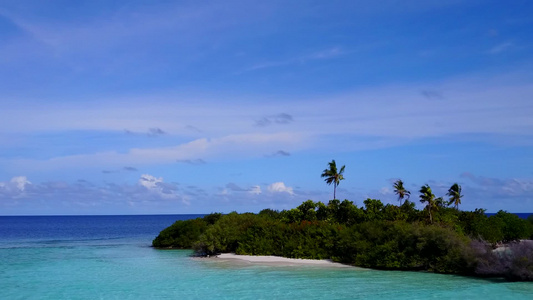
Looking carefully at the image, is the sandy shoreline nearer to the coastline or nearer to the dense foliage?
the coastline

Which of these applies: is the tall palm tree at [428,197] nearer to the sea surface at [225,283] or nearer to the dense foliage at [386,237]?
the dense foliage at [386,237]

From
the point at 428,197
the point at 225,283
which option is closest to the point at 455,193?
the point at 428,197

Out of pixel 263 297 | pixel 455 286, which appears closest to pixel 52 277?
pixel 263 297

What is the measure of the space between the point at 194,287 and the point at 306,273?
8.55m

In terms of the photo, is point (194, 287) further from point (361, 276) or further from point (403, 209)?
point (403, 209)

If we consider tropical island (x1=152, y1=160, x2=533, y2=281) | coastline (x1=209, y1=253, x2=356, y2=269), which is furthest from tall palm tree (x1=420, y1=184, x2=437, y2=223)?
coastline (x1=209, y1=253, x2=356, y2=269)

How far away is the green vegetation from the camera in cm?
3281

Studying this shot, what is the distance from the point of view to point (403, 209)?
4822 centimetres

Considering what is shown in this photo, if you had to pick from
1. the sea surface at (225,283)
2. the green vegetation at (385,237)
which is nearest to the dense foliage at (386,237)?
the green vegetation at (385,237)

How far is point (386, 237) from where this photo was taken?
1500 inches

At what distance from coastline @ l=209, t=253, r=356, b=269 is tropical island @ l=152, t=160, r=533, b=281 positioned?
841 mm

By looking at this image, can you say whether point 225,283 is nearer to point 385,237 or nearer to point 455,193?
point 385,237

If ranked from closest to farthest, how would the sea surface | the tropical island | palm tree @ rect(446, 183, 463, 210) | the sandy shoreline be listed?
the sea surface → the tropical island → the sandy shoreline → palm tree @ rect(446, 183, 463, 210)

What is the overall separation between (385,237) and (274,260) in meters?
9.43
